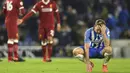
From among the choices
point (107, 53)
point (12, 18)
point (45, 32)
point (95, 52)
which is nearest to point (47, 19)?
point (45, 32)

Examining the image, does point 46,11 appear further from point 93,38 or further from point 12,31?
point 93,38

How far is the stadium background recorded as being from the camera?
23562mm

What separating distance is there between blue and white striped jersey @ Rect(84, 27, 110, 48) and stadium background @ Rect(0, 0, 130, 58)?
31.9ft

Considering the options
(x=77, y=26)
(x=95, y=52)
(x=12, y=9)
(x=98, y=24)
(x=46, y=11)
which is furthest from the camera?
(x=77, y=26)

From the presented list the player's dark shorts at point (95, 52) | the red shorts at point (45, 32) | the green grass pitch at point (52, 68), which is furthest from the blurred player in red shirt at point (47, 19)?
the player's dark shorts at point (95, 52)

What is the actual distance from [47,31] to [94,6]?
8013 millimetres

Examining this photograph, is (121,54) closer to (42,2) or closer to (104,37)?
(42,2)

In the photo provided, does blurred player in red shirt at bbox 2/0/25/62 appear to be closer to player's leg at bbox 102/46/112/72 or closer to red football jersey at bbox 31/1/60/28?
red football jersey at bbox 31/1/60/28

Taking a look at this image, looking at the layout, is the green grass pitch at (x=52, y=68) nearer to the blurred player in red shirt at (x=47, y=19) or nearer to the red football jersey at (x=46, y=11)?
the blurred player in red shirt at (x=47, y=19)

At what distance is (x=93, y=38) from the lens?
13.3 meters

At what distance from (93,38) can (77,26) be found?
1171 centimetres

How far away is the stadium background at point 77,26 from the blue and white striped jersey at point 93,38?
383 inches

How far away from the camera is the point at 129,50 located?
23.2 metres

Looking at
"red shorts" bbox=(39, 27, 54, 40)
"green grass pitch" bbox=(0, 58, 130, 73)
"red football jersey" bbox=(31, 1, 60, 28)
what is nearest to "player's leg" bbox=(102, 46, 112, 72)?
"green grass pitch" bbox=(0, 58, 130, 73)
